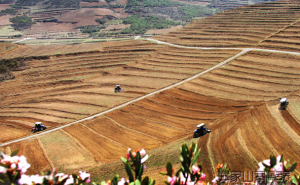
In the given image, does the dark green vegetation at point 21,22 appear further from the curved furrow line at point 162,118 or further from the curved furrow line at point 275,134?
the curved furrow line at point 275,134

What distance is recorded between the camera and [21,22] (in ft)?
361

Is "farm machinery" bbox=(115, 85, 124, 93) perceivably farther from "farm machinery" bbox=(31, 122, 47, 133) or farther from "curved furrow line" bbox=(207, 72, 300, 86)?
"curved furrow line" bbox=(207, 72, 300, 86)

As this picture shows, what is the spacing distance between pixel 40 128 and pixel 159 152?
1435cm

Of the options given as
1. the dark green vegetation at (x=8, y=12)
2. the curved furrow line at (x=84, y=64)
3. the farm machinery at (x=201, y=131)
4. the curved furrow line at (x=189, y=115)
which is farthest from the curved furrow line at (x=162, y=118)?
the dark green vegetation at (x=8, y=12)

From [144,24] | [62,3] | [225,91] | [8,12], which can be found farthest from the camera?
[62,3]

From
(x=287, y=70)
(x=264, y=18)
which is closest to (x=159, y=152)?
(x=287, y=70)

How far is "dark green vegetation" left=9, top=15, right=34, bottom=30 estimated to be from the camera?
10781 centimetres

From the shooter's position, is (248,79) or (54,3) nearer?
(248,79)

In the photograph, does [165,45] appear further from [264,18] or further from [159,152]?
[159,152]

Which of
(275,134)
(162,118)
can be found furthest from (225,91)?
(275,134)

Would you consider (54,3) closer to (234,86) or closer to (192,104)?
(234,86)

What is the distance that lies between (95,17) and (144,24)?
25272 millimetres

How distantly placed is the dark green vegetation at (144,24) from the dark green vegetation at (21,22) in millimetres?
41300

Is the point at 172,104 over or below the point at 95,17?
below
